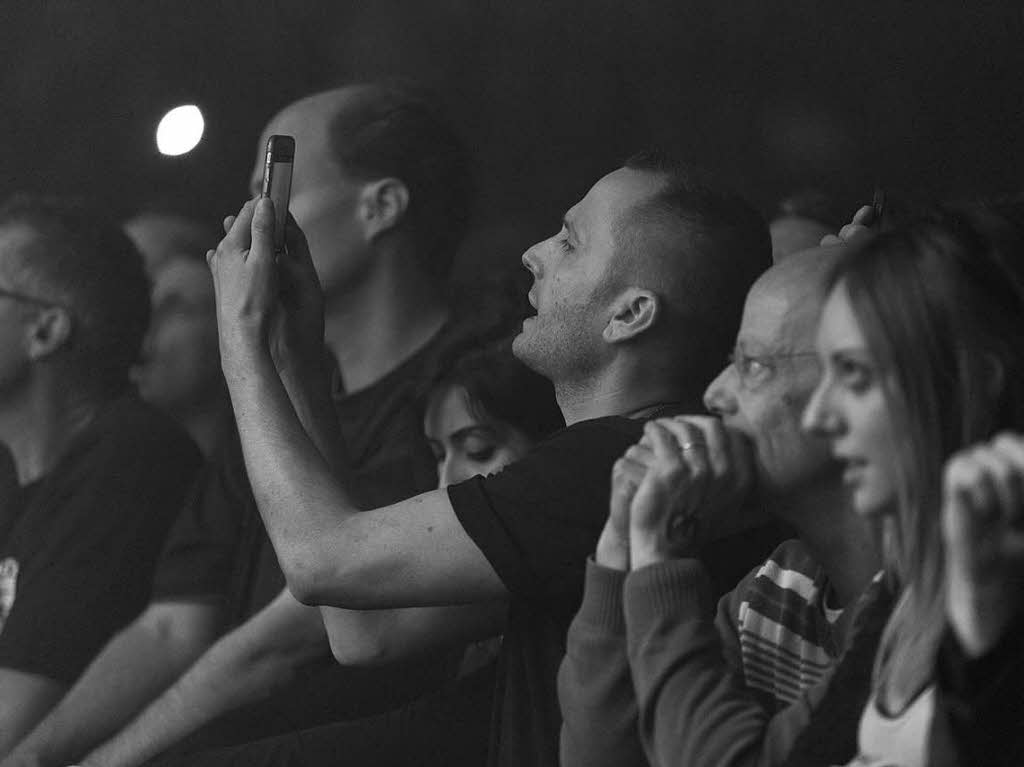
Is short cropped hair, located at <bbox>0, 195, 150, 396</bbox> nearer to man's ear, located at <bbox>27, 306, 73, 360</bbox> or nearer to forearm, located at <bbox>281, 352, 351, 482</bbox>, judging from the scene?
man's ear, located at <bbox>27, 306, 73, 360</bbox>

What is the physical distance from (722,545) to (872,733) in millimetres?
522

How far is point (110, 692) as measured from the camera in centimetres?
214

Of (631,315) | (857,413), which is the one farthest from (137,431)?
(857,413)

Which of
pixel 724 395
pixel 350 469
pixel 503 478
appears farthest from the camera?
pixel 350 469

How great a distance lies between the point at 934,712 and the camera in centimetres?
105

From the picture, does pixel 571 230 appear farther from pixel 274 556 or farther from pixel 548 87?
pixel 274 556

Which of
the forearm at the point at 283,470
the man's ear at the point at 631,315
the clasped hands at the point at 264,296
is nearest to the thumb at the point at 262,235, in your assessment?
the clasped hands at the point at 264,296

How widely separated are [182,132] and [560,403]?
2.76 ft

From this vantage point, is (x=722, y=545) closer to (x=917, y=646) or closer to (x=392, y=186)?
(x=917, y=646)

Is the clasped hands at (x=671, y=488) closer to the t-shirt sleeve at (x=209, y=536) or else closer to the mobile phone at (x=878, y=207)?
the mobile phone at (x=878, y=207)

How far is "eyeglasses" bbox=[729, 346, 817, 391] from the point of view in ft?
4.54

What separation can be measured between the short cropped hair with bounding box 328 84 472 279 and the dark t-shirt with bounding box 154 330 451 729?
0.16 metres

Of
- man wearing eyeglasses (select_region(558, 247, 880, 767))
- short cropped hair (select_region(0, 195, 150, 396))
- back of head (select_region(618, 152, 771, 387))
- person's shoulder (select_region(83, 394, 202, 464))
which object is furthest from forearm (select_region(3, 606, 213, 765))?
man wearing eyeglasses (select_region(558, 247, 880, 767))

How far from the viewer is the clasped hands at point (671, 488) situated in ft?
4.24
